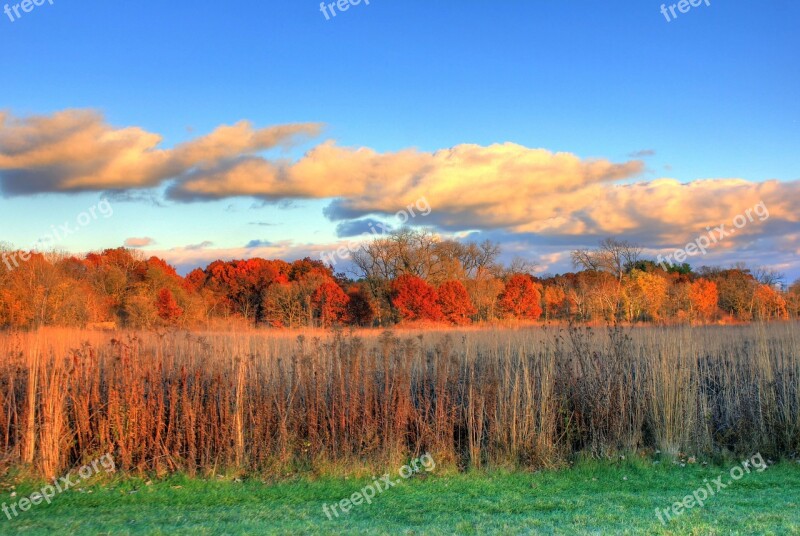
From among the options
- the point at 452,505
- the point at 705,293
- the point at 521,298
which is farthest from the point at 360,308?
the point at 452,505

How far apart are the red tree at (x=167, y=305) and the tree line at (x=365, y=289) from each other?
0.07 meters

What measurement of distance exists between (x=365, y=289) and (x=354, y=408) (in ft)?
119

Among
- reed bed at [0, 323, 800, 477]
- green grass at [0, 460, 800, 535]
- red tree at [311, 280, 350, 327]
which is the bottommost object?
green grass at [0, 460, 800, 535]

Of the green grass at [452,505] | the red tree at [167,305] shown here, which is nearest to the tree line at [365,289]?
the red tree at [167,305]

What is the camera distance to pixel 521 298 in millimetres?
45750

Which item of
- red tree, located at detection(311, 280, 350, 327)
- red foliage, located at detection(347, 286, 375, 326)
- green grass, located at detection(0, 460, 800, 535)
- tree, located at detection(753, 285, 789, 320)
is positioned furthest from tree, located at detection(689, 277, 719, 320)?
green grass, located at detection(0, 460, 800, 535)

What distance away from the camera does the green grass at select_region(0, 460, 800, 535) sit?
596 centimetres

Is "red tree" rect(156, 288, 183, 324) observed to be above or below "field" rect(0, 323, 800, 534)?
above

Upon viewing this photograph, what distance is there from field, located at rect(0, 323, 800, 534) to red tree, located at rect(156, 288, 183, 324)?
21.6 metres

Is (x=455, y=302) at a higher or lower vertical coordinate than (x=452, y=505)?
higher

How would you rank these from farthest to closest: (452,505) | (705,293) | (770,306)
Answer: (705,293)
(770,306)
(452,505)

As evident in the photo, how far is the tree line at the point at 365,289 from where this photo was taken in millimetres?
24344

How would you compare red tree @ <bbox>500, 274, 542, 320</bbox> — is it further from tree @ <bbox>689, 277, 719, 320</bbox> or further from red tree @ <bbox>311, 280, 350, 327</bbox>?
red tree @ <bbox>311, 280, 350, 327</bbox>

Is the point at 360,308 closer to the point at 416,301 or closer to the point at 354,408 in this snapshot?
the point at 416,301
